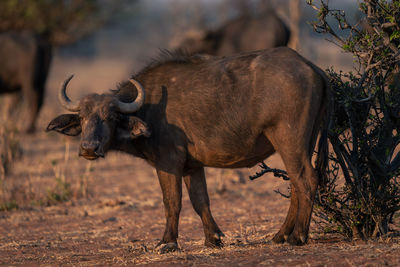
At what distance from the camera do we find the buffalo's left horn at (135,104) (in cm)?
584

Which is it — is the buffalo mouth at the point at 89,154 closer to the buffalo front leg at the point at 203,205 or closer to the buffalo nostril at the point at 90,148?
the buffalo nostril at the point at 90,148

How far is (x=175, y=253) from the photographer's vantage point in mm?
5570

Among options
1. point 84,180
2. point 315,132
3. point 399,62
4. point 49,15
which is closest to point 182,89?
point 315,132

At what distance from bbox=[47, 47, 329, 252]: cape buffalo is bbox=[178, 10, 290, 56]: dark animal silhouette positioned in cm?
1252

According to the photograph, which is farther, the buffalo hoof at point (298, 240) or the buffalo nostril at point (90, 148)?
the buffalo hoof at point (298, 240)

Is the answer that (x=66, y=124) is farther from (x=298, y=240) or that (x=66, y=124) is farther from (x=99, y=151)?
(x=298, y=240)

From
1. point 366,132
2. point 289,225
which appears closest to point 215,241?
point 289,225

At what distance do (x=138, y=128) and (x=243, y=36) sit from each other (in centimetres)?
1496

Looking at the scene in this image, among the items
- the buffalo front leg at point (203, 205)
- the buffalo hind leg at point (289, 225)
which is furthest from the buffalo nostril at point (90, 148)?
the buffalo hind leg at point (289, 225)

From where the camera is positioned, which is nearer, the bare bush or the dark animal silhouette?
the bare bush

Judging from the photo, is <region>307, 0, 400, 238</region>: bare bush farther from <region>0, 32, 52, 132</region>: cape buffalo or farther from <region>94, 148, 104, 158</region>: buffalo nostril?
<region>0, 32, 52, 132</region>: cape buffalo

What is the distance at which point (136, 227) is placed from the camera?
7762mm

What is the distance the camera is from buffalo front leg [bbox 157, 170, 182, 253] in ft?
19.3

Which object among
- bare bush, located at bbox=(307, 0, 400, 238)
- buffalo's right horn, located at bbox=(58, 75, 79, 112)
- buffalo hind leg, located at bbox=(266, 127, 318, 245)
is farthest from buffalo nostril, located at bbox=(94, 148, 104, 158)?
bare bush, located at bbox=(307, 0, 400, 238)
